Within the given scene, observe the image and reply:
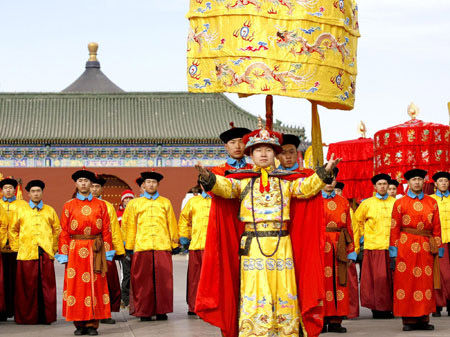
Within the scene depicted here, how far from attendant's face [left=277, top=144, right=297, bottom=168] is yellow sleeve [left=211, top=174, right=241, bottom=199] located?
951mm

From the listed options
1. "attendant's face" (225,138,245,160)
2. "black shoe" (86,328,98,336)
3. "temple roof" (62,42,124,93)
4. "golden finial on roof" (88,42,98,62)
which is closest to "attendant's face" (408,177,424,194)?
"attendant's face" (225,138,245,160)

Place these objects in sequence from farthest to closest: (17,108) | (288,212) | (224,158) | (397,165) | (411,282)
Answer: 1. (17,108)
2. (224,158)
3. (397,165)
4. (411,282)
5. (288,212)

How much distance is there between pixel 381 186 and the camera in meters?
11.2

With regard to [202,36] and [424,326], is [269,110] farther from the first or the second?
[424,326]

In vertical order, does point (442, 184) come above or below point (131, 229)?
above

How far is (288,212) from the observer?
707 centimetres

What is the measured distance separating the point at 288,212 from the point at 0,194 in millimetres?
5724

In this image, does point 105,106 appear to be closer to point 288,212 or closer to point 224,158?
point 224,158

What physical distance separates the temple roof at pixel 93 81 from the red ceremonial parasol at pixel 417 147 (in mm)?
31779

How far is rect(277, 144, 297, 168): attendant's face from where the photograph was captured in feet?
26.3

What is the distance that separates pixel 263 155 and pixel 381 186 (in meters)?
4.46

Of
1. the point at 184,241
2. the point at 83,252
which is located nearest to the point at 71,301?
the point at 83,252

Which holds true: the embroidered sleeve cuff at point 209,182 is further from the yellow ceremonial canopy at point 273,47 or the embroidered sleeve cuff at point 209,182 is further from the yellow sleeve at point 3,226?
the yellow sleeve at point 3,226

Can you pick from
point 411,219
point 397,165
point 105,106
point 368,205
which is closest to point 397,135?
point 397,165
